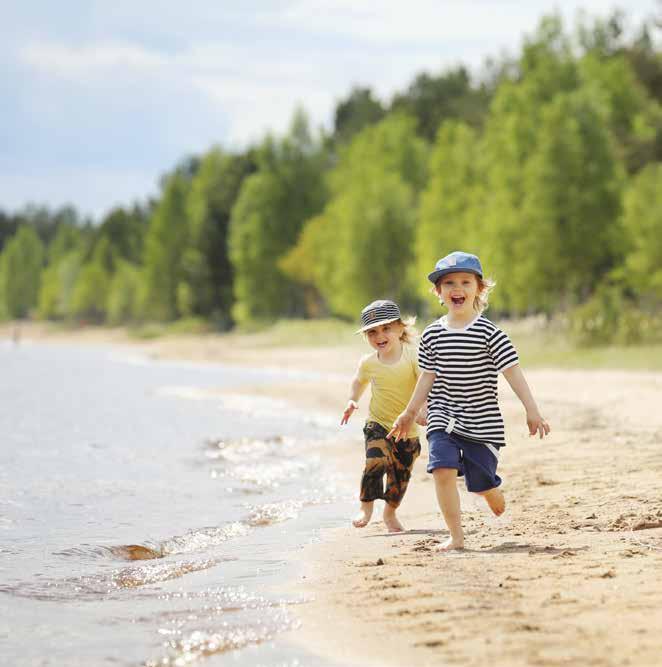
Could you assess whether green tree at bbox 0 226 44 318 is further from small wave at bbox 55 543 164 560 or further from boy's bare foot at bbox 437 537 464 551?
boy's bare foot at bbox 437 537 464 551

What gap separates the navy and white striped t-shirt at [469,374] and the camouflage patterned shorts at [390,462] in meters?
1.16

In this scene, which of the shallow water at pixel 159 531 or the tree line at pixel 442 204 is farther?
the tree line at pixel 442 204

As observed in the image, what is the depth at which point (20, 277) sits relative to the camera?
11581 centimetres

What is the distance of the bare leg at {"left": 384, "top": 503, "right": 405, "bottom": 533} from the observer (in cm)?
727

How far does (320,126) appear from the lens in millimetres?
63844

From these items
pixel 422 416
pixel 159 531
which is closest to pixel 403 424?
pixel 422 416

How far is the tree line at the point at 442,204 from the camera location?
106 feet

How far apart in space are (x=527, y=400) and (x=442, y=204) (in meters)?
35.9

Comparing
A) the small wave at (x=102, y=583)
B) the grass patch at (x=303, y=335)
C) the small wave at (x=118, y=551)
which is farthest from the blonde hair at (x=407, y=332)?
the grass patch at (x=303, y=335)

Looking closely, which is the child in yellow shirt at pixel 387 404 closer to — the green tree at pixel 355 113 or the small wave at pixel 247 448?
the small wave at pixel 247 448

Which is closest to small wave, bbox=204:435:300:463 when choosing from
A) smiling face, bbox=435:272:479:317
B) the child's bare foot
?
the child's bare foot

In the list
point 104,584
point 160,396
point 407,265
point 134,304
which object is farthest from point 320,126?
point 104,584

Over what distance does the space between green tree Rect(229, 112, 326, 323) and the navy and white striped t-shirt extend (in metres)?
55.1

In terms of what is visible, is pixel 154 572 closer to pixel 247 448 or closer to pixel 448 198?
pixel 247 448
